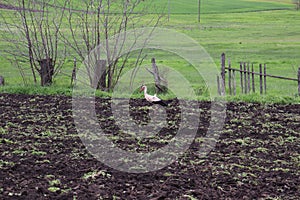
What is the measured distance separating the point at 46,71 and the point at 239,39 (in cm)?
2772

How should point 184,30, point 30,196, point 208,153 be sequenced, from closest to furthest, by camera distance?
point 30,196 < point 208,153 < point 184,30

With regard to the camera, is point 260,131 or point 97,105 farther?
point 97,105

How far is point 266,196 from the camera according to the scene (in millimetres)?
6309

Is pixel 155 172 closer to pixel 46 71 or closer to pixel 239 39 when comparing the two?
pixel 46 71

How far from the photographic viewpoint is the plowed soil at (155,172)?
21.0 feet

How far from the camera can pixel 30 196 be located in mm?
6066

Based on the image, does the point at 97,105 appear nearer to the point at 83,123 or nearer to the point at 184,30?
the point at 83,123

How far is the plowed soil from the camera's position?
21.0 ft

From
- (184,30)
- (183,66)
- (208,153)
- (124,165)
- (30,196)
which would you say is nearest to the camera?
(30,196)

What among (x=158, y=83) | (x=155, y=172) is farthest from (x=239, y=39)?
(x=155, y=172)

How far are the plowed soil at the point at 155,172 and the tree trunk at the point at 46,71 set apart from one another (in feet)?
8.72

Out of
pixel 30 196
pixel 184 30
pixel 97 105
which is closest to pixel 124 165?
pixel 30 196

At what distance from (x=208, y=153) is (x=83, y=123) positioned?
264cm

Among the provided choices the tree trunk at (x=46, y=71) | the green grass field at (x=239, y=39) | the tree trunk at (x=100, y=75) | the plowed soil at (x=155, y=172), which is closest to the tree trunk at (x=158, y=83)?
the tree trunk at (x=100, y=75)
